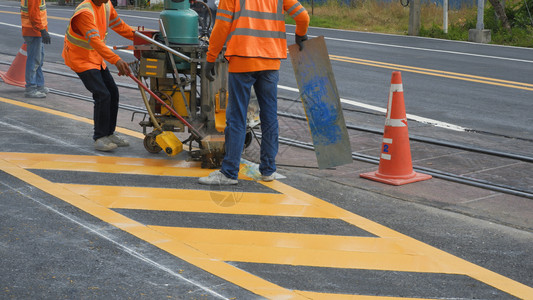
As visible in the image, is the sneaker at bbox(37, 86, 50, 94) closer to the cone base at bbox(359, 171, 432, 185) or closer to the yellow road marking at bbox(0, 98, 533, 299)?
the yellow road marking at bbox(0, 98, 533, 299)

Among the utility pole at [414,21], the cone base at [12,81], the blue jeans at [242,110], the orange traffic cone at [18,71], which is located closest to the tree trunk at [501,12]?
the utility pole at [414,21]

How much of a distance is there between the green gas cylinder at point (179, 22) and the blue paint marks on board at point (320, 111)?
1.20 metres

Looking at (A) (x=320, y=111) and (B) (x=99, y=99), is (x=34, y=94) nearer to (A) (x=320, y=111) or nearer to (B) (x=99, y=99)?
(B) (x=99, y=99)

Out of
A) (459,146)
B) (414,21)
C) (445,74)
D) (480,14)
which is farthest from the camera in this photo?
(414,21)

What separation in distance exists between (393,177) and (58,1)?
32.5m

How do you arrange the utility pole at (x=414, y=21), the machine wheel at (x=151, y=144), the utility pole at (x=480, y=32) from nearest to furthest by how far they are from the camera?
1. the machine wheel at (x=151, y=144)
2. the utility pole at (x=480, y=32)
3. the utility pole at (x=414, y=21)

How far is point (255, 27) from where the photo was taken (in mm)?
6449

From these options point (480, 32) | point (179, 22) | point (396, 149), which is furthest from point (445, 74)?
point (179, 22)

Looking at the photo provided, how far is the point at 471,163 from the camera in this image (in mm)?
Answer: 7727

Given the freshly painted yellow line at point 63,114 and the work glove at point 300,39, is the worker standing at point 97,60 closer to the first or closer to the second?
the freshly painted yellow line at point 63,114

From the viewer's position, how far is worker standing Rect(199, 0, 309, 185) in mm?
6414

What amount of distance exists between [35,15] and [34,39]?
0.47 metres

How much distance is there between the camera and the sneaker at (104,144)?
7.74 metres

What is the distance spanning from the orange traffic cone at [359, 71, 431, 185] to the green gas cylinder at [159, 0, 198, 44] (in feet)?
6.21
